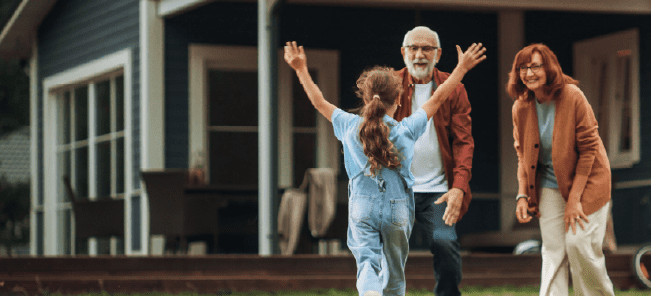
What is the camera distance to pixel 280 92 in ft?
34.6

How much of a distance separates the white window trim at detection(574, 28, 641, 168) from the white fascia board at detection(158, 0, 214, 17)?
4357 mm

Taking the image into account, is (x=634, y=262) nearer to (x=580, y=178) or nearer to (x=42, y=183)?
(x=580, y=178)

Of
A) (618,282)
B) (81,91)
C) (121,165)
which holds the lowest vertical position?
(618,282)

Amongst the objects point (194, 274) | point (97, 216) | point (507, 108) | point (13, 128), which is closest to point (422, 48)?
point (194, 274)

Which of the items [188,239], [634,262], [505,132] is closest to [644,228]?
[505,132]

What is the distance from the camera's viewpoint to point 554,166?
426 centimetres

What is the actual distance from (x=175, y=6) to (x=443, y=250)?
5834mm

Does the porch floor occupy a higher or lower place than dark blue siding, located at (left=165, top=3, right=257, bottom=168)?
lower

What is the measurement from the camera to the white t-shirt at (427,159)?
4402 mm

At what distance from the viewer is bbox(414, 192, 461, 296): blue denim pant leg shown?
4.33 metres

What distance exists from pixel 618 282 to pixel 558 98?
12.0 feet

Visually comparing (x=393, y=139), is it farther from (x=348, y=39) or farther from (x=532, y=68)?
(x=348, y=39)

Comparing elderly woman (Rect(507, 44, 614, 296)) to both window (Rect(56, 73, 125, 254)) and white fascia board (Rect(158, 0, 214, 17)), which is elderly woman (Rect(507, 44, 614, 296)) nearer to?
white fascia board (Rect(158, 0, 214, 17))

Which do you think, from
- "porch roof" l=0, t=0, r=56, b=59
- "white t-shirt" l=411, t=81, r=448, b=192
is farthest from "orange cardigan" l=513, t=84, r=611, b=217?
"porch roof" l=0, t=0, r=56, b=59
